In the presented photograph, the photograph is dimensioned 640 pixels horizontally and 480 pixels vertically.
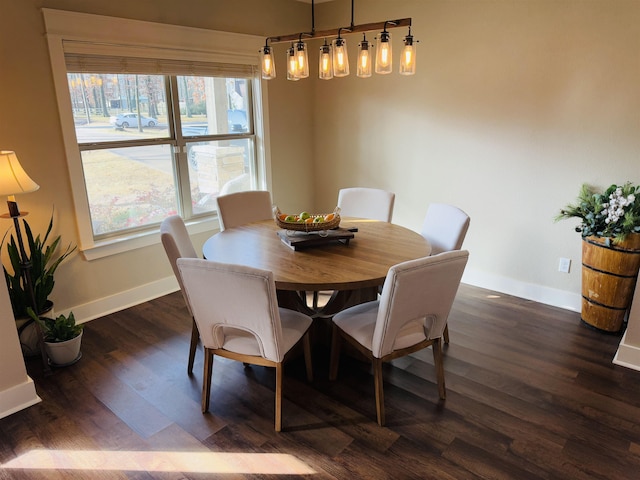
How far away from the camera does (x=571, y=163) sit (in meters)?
3.21

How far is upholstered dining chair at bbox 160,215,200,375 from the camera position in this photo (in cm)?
230

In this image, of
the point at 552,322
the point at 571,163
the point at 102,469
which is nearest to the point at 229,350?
the point at 102,469

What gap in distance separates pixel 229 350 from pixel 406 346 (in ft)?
2.82

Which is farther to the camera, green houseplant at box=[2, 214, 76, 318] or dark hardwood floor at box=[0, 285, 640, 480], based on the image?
green houseplant at box=[2, 214, 76, 318]

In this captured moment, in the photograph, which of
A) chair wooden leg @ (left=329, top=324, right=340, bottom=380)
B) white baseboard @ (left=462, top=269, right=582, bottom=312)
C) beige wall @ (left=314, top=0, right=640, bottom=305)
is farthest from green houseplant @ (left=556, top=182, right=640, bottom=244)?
chair wooden leg @ (left=329, top=324, right=340, bottom=380)

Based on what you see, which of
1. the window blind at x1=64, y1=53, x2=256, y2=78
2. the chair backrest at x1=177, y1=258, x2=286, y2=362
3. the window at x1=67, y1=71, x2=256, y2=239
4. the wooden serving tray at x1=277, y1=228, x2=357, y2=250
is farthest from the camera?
the window at x1=67, y1=71, x2=256, y2=239

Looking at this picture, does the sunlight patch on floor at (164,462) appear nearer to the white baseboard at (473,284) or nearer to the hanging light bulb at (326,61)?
the white baseboard at (473,284)

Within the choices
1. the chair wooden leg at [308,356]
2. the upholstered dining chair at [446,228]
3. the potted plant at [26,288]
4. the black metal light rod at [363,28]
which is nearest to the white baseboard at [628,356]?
the upholstered dining chair at [446,228]

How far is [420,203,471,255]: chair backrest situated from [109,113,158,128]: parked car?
226 centimetres

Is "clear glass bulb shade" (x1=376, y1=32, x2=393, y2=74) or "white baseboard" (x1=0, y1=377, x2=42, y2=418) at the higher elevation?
"clear glass bulb shade" (x1=376, y1=32, x2=393, y2=74)

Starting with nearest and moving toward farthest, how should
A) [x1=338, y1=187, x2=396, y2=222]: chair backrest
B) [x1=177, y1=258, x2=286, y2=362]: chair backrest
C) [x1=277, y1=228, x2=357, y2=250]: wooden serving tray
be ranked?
[x1=177, y1=258, x2=286, y2=362]: chair backrest
[x1=277, y1=228, x2=357, y2=250]: wooden serving tray
[x1=338, y1=187, x2=396, y2=222]: chair backrest

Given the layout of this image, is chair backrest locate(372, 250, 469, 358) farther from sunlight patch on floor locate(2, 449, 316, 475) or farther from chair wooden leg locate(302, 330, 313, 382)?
sunlight patch on floor locate(2, 449, 316, 475)

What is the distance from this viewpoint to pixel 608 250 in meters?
2.85

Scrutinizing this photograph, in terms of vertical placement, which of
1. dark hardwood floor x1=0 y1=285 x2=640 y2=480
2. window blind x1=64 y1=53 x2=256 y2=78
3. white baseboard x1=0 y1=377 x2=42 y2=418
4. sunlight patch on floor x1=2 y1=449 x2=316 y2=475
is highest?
window blind x1=64 y1=53 x2=256 y2=78
